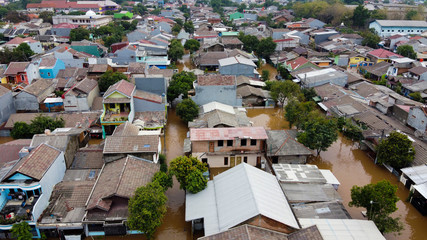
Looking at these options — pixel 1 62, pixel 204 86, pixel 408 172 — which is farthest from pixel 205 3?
pixel 408 172

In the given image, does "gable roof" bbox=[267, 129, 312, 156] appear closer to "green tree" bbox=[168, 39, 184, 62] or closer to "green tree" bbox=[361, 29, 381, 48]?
"green tree" bbox=[168, 39, 184, 62]

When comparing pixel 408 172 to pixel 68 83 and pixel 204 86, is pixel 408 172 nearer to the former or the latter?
pixel 204 86

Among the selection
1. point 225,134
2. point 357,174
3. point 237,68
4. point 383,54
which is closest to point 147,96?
point 225,134

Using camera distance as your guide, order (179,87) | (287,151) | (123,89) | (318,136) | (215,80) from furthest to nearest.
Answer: (179,87) < (215,80) < (123,89) < (318,136) < (287,151)

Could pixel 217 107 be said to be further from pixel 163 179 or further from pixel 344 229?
pixel 344 229

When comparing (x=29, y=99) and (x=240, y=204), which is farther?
(x=29, y=99)
